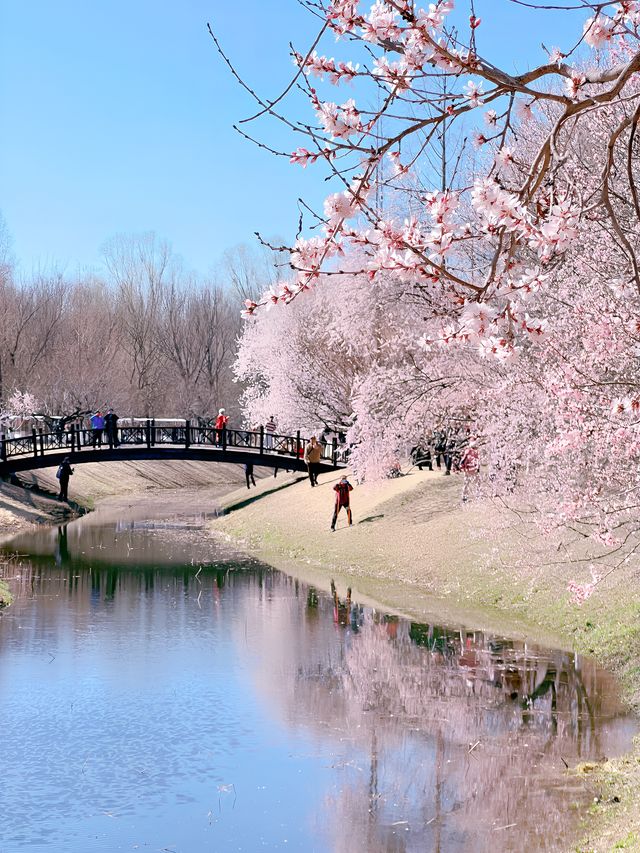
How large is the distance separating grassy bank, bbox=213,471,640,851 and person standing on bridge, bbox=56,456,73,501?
6461mm

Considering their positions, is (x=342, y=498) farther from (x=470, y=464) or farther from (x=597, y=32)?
(x=597, y=32)

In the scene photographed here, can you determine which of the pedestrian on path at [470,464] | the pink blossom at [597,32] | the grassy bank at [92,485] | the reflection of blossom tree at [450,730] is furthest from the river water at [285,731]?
the grassy bank at [92,485]

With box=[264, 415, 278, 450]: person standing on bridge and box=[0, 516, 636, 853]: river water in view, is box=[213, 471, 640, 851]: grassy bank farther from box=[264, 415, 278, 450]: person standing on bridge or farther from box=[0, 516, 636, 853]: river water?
box=[264, 415, 278, 450]: person standing on bridge

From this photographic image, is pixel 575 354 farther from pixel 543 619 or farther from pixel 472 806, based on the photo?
pixel 472 806

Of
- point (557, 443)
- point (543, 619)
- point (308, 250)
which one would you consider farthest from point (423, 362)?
point (308, 250)

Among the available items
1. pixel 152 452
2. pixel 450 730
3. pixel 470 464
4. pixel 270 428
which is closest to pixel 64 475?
pixel 152 452

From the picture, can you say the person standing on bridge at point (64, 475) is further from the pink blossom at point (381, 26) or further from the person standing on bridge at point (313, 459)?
the pink blossom at point (381, 26)

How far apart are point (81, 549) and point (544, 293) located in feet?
61.0

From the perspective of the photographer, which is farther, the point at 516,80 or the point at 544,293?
the point at 544,293

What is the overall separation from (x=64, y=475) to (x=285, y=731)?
97.2 ft

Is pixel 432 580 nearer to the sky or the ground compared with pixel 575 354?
nearer to the ground

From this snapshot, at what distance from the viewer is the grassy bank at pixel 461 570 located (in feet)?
38.4

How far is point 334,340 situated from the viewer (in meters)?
35.5

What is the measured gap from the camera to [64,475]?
41.2 metres
